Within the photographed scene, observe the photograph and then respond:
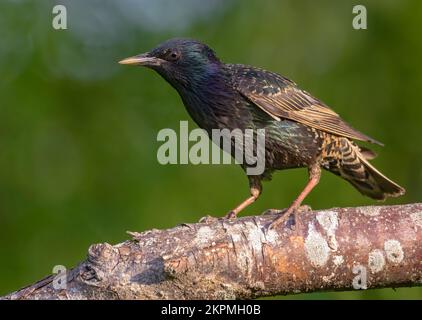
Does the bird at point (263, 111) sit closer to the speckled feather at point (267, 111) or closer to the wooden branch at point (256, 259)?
the speckled feather at point (267, 111)

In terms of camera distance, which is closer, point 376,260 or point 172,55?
point 376,260

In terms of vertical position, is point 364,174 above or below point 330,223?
above

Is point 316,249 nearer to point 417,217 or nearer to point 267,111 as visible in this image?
point 417,217

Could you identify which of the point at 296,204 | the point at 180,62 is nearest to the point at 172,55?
the point at 180,62

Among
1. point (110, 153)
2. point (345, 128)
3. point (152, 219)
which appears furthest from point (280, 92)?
point (110, 153)

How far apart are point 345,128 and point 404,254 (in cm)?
169

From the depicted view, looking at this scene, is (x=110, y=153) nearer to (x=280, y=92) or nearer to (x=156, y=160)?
(x=156, y=160)

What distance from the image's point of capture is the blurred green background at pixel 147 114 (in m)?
6.33

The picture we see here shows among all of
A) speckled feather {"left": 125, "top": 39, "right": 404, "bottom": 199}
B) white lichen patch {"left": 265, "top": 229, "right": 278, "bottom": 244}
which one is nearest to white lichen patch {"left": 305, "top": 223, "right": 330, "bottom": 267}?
white lichen patch {"left": 265, "top": 229, "right": 278, "bottom": 244}

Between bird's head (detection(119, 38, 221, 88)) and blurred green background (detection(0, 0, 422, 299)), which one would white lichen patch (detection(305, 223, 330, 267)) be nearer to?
bird's head (detection(119, 38, 221, 88))

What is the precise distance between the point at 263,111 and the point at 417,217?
4.94 feet

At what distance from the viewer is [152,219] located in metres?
6.22

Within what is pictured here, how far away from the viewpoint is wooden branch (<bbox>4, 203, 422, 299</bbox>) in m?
3.79

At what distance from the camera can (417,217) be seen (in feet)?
13.3
